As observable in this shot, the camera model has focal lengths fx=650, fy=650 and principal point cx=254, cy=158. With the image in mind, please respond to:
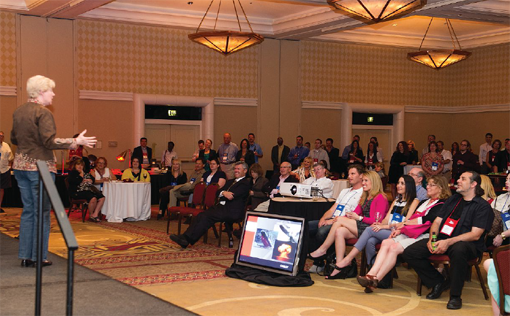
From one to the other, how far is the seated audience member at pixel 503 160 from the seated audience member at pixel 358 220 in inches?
341

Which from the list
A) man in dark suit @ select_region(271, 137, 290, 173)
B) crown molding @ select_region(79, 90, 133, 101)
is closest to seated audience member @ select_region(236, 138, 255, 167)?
man in dark suit @ select_region(271, 137, 290, 173)

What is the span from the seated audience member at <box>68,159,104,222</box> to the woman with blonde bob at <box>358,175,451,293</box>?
6.29m

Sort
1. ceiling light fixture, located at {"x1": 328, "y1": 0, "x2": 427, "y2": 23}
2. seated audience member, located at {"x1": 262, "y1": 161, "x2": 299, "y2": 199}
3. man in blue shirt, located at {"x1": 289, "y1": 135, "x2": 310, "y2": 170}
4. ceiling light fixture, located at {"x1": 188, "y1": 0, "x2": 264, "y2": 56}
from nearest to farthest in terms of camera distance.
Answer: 1. seated audience member, located at {"x1": 262, "y1": 161, "x2": 299, "y2": 199}
2. ceiling light fixture, located at {"x1": 328, "y1": 0, "x2": 427, "y2": 23}
3. ceiling light fixture, located at {"x1": 188, "y1": 0, "x2": 264, "y2": 56}
4. man in blue shirt, located at {"x1": 289, "y1": 135, "x2": 310, "y2": 170}

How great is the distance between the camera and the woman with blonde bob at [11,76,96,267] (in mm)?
5117

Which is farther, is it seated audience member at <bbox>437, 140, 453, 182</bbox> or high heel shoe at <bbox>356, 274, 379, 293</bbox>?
seated audience member at <bbox>437, 140, 453, 182</bbox>

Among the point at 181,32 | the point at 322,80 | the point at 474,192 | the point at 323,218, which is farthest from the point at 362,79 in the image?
the point at 474,192

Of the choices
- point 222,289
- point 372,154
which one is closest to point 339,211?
point 222,289

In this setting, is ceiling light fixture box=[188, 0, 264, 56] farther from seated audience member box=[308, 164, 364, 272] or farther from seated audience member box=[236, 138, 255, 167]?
seated audience member box=[308, 164, 364, 272]

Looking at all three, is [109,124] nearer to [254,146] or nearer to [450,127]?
[254,146]

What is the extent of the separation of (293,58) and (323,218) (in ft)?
34.1

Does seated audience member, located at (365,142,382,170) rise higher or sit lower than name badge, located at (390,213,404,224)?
higher

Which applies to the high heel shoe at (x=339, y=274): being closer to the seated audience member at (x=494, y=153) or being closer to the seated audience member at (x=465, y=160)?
the seated audience member at (x=465, y=160)

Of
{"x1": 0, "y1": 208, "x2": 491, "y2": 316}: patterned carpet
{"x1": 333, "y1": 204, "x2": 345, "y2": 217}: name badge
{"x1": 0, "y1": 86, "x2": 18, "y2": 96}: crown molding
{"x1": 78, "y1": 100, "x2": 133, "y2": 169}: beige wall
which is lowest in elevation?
{"x1": 0, "y1": 208, "x2": 491, "y2": 316}: patterned carpet

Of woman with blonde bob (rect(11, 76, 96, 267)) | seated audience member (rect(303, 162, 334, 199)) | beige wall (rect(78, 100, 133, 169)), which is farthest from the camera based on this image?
beige wall (rect(78, 100, 133, 169))
